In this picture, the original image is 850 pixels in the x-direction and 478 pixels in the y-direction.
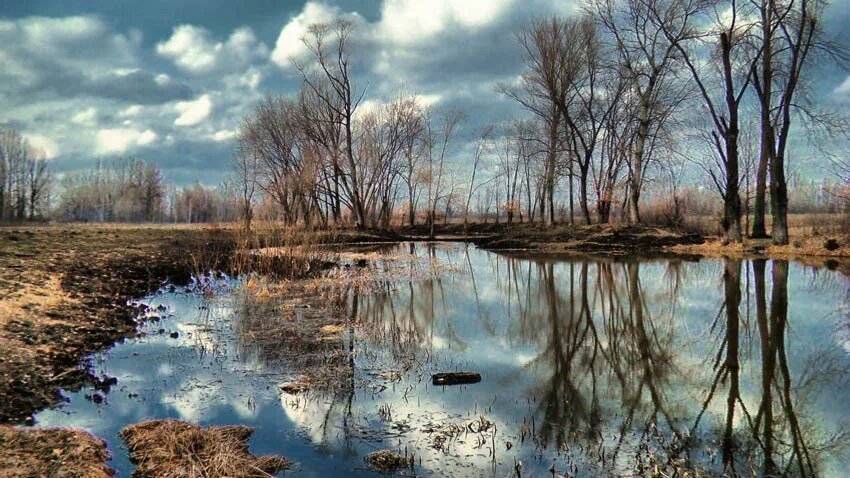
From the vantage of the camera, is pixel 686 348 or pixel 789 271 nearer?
pixel 686 348

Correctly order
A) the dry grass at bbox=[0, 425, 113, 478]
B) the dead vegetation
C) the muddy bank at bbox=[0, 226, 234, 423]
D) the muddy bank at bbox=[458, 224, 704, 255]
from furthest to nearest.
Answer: the muddy bank at bbox=[458, 224, 704, 255] < the muddy bank at bbox=[0, 226, 234, 423] < the dead vegetation < the dry grass at bbox=[0, 425, 113, 478]

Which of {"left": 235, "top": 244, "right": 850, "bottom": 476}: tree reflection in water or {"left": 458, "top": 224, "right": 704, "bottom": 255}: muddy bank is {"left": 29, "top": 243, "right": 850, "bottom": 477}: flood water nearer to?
{"left": 235, "top": 244, "right": 850, "bottom": 476}: tree reflection in water

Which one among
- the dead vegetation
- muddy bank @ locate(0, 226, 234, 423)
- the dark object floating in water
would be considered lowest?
the dead vegetation

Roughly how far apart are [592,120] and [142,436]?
34926mm

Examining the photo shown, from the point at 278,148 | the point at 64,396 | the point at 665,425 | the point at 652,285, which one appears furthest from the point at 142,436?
the point at 278,148

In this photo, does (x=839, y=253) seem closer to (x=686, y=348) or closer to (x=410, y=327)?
(x=686, y=348)

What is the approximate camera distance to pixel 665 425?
18.0 ft

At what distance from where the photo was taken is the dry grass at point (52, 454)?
171 inches

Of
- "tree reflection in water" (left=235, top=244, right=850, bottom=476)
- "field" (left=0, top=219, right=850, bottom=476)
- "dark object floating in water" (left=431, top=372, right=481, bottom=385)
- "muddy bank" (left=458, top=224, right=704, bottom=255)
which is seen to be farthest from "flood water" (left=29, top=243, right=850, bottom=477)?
"muddy bank" (left=458, top=224, right=704, bottom=255)

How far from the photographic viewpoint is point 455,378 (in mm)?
7035

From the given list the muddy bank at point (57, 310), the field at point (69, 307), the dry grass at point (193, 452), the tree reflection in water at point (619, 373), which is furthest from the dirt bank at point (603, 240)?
the dry grass at point (193, 452)

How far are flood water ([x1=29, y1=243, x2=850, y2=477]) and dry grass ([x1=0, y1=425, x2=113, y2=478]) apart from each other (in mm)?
252

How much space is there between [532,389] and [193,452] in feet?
13.0

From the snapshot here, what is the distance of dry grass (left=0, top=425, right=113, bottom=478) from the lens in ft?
14.2
